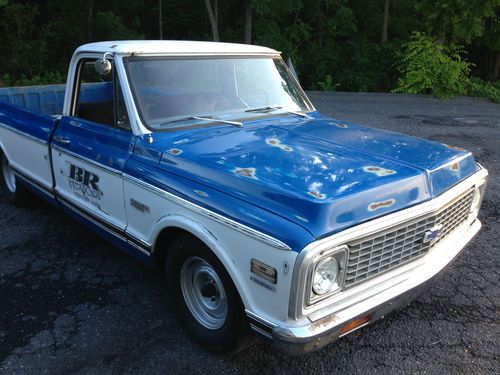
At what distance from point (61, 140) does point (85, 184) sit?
51 cm

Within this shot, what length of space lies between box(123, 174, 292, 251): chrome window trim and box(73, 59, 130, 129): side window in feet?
1.67

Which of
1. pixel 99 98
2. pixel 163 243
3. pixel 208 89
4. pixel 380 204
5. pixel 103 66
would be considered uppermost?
pixel 103 66

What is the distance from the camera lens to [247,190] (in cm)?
246

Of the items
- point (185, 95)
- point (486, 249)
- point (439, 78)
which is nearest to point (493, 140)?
point (486, 249)

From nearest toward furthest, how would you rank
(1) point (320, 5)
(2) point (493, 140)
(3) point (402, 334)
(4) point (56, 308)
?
(3) point (402, 334) → (4) point (56, 308) → (2) point (493, 140) → (1) point (320, 5)

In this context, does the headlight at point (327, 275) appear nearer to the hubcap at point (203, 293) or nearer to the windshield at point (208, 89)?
the hubcap at point (203, 293)

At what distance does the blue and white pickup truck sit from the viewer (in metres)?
2.26

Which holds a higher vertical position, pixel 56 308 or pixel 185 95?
pixel 185 95

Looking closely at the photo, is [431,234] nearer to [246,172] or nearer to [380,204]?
[380,204]

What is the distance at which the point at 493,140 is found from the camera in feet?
27.1

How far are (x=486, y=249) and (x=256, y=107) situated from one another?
2.41 meters

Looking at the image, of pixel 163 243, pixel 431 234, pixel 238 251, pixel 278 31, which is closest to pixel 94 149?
pixel 163 243

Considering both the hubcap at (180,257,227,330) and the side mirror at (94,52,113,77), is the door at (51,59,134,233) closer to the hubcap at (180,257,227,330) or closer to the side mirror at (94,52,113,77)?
the side mirror at (94,52,113,77)

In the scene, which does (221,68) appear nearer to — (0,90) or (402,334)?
(402,334)
